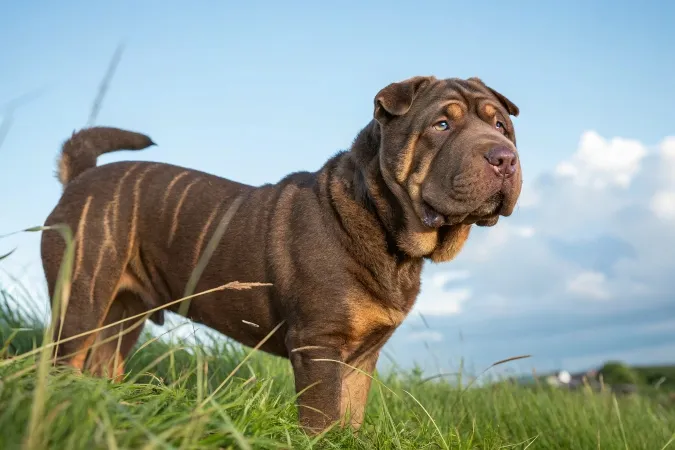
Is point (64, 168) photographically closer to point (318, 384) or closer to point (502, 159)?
point (318, 384)

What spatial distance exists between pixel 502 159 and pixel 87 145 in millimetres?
3785

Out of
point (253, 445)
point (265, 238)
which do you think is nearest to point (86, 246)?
point (265, 238)

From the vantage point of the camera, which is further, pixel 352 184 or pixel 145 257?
pixel 145 257

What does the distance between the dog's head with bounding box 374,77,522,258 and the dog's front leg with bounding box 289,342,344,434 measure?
1.01 m

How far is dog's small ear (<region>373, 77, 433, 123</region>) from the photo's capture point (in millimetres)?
4535

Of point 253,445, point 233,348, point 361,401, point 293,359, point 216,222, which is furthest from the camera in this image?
point 233,348

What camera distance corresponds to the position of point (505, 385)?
795 centimetres

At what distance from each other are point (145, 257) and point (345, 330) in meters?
2.03

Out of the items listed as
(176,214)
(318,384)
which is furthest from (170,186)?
(318,384)

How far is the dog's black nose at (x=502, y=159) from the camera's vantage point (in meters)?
4.23

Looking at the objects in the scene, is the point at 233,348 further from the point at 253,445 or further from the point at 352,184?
the point at 253,445

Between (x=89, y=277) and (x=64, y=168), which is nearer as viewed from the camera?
(x=89, y=277)

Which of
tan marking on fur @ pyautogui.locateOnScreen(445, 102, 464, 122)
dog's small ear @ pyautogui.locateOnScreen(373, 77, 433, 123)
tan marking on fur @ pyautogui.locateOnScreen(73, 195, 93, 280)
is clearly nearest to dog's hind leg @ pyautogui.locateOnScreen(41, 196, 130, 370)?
tan marking on fur @ pyautogui.locateOnScreen(73, 195, 93, 280)

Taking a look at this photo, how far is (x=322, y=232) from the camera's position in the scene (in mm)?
4773
